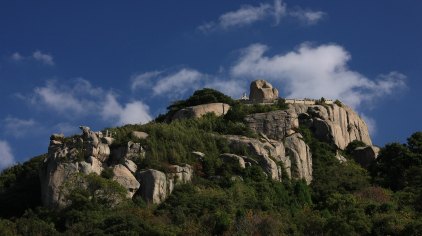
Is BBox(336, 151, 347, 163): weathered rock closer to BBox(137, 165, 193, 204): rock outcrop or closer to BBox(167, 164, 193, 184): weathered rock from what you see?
BBox(167, 164, 193, 184): weathered rock

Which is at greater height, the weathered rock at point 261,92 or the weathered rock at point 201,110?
the weathered rock at point 261,92

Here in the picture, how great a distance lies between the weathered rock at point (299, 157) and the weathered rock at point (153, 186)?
43.7 feet

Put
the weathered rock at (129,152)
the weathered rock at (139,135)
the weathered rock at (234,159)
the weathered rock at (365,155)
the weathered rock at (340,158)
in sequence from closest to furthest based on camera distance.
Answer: the weathered rock at (129,152) → the weathered rock at (234,159) → the weathered rock at (139,135) → the weathered rock at (340,158) → the weathered rock at (365,155)

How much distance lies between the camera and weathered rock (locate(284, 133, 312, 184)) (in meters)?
80.8

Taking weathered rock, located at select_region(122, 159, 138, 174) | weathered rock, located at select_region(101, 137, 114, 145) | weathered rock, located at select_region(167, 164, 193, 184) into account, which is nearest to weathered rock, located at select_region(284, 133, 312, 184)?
weathered rock, located at select_region(167, 164, 193, 184)

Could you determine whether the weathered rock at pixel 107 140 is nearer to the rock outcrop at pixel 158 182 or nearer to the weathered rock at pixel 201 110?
the rock outcrop at pixel 158 182

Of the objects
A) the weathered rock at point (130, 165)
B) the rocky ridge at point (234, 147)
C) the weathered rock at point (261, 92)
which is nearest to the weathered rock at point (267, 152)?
the rocky ridge at point (234, 147)

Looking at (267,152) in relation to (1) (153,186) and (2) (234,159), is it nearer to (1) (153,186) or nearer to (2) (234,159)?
(2) (234,159)

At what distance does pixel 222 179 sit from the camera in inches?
2926

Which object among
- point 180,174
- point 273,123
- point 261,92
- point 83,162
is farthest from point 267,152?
point 261,92

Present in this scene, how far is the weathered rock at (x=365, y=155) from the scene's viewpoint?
291ft

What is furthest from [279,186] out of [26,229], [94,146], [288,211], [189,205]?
[26,229]

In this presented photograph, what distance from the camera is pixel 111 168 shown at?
236ft

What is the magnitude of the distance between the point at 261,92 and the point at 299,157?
1511 cm
